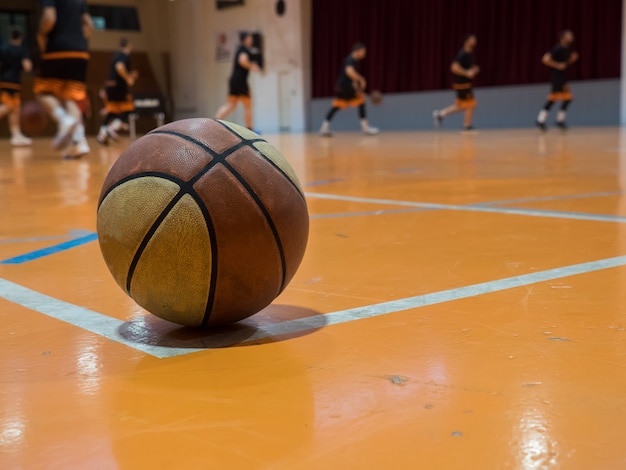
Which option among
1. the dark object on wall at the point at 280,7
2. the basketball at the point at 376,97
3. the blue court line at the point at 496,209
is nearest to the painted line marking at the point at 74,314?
the blue court line at the point at 496,209

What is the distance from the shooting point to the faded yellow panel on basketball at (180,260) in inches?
76.8

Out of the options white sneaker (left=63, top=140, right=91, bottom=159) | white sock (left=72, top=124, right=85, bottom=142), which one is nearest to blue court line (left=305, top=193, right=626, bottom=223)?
white sneaker (left=63, top=140, right=91, bottom=159)

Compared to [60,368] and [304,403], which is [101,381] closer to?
[60,368]

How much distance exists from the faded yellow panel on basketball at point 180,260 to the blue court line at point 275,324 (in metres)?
0.12

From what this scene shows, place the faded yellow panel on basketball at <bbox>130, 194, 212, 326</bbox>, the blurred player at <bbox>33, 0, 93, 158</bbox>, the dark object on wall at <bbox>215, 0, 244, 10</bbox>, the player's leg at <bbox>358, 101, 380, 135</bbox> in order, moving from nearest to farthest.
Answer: the faded yellow panel on basketball at <bbox>130, 194, 212, 326</bbox>
the blurred player at <bbox>33, 0, 93, 158</bbox>
the player's leg at <bbox>358, 101, 380, 135</bbox>
the dark object on wall at <bbox>215, 0, 244, 10</bbox>

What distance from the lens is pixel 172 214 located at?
1.97 m

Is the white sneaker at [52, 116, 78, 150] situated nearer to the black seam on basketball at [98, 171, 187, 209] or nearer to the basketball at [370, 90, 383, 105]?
the black seam on basketball at [98, 171, 187, 209]

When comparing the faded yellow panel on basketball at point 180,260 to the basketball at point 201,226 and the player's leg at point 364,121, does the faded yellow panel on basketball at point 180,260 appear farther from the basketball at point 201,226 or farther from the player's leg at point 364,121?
the player's leg at point 364,121

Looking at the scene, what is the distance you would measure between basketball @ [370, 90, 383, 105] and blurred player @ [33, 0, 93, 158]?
1425 centimetres

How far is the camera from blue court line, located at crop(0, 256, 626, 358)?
2.02 meters

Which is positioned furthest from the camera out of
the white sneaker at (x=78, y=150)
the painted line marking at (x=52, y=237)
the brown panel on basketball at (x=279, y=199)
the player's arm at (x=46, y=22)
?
the white sneaker at (x=78, y=150)

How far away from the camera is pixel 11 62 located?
50.6 ft

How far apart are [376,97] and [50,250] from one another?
69.2 ft

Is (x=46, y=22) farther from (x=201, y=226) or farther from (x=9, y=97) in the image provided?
(x=201, y=226)
